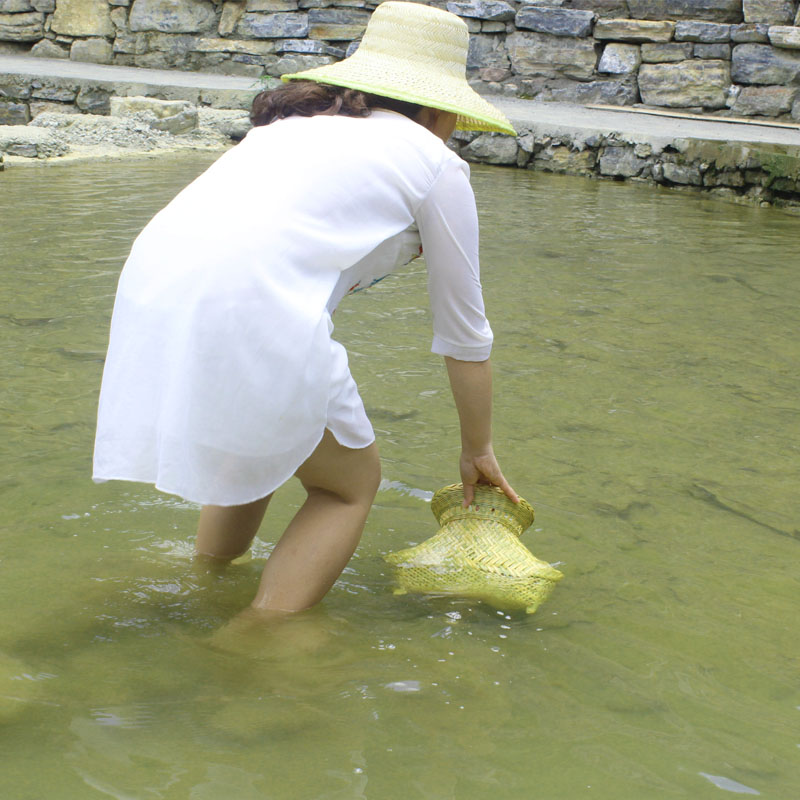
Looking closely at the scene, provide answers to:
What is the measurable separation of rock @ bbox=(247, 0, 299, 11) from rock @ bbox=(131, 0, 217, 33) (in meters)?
0.59

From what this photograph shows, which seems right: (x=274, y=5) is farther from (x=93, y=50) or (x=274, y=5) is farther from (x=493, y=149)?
(x=493, y=149)

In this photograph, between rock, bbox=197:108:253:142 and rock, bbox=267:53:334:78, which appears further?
rock, bbox=267:53:334:78

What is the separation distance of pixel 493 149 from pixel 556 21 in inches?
102

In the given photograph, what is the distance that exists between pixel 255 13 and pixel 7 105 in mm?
3234

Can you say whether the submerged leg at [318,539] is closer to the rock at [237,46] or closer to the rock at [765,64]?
the rock at [765,64]

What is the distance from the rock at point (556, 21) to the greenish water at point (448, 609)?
7.45 meters

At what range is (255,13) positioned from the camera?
12211mm

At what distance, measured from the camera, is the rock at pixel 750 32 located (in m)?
10.1

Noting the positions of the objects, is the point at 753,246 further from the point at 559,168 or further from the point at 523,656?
the point at 523,656

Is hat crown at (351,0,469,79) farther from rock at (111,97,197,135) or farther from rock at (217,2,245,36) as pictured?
rock at (217,2,245,36)

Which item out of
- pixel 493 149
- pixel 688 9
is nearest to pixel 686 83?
pixel 688 9

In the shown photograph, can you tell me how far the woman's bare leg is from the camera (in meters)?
2.24

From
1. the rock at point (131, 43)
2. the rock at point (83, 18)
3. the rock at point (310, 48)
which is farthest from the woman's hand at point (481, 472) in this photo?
the rock at point (83, 18)

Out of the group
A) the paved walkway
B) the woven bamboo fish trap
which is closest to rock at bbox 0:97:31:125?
the paved walkway
